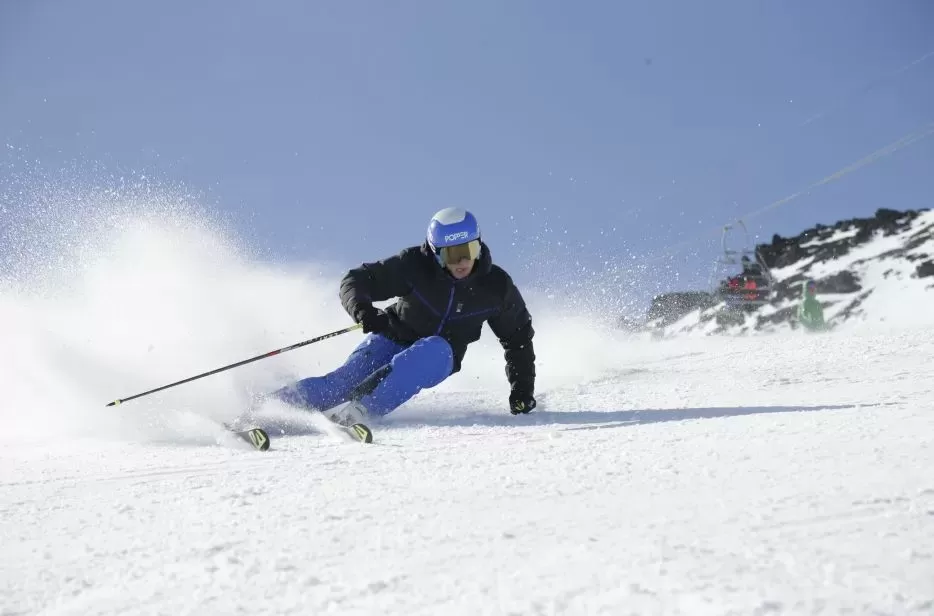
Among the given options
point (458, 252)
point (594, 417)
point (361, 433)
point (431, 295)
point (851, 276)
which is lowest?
point (594, 417)

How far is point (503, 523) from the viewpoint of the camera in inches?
70.1

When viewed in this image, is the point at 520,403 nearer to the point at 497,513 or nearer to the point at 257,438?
the point at 257,438

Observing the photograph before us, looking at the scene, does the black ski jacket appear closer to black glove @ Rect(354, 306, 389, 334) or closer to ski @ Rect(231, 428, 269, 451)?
black glove @ Rect(354, 306, 389, 334)

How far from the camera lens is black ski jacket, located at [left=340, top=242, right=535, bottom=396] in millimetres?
5070

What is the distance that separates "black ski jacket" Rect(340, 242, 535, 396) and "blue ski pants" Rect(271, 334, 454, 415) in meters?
0.42

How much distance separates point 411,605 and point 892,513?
111 cm

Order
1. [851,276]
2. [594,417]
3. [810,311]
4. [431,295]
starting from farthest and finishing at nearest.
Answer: [851,276]
[810,311]
[431,295]
[594,417]

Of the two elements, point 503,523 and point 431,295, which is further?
point 431,295

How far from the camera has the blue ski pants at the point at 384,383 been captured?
4.54 metres

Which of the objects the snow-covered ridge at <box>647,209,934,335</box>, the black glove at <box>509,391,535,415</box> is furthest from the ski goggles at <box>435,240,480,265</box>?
the snow-covered ridge at <box>647,209,934,335</box>

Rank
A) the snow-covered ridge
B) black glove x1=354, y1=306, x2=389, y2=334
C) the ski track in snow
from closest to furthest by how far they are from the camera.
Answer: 1. the ski track in snow
2. black glove x1=354, y1=306, x2=389, y2=334
3. the snow-covered ridge

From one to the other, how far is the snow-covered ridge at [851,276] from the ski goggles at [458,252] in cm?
2968

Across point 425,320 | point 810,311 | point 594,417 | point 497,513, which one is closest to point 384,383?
point 425,320

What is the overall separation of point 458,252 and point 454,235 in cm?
13
